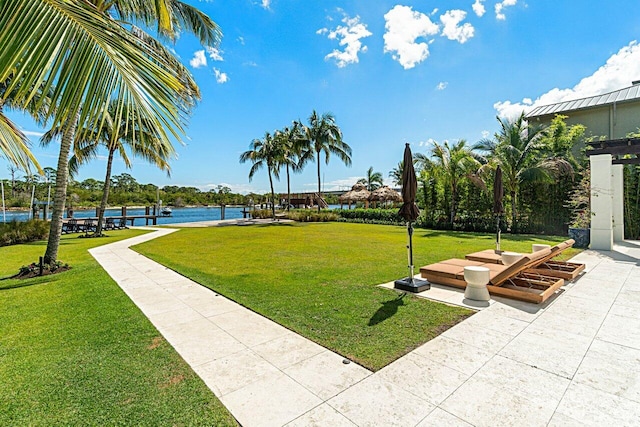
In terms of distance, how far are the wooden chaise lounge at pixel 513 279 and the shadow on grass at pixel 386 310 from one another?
1.22 m

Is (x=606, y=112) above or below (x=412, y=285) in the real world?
above

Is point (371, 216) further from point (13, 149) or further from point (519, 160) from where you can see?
point (13, 149)

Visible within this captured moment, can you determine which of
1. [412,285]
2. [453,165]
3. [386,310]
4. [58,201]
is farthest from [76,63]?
[453,165]

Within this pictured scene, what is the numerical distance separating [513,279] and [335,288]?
Result: 346 centimetres

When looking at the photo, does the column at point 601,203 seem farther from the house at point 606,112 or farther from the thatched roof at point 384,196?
the thatched roof at point 384,196

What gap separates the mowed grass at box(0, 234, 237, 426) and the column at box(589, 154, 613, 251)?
1200cm


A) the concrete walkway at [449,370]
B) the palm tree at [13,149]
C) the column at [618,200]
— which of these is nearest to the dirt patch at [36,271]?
the palm tree at [13,149]

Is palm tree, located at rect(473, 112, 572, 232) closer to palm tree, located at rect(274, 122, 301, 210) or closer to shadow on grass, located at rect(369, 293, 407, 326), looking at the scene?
shadow on grass, located at rect(369, 293, 407, 326)

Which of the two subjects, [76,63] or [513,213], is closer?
[76,63]

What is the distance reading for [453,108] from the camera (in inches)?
547

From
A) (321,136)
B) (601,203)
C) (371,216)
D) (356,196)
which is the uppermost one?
(321,136)

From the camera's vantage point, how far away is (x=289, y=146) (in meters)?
23.8

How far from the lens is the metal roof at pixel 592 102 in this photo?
15.8 meters

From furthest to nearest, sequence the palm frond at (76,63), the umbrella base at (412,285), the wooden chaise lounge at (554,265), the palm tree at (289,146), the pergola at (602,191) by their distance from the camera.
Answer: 1. the palm tree at (289,146)
2. the pergola at (602,191)
3. the wooden chaise lounge at (554,265)
4. the umbrella base at (412,285)
5. the palm frond at (76,63)
